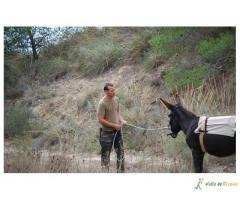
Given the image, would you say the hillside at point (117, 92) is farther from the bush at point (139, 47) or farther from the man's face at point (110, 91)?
the man's face at point (110, 91)

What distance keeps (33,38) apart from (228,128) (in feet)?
30.1

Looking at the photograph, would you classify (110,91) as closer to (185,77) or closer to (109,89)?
(109,89)

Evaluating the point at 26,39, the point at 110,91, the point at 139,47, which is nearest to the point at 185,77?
the point at 139,47

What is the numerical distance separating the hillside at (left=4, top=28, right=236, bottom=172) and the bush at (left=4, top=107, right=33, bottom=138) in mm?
27

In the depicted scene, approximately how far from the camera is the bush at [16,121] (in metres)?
14.9

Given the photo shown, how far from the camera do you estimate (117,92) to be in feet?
55.9

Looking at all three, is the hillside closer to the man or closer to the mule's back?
the man

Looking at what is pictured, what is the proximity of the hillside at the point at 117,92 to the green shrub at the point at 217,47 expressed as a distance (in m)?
0.03

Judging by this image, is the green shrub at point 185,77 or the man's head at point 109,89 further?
the green shrub at point 185,77

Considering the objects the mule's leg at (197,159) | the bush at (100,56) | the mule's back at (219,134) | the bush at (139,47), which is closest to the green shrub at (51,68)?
the bush at (100,56)

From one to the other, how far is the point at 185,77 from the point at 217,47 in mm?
1181

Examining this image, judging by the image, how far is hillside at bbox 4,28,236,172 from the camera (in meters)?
12.0

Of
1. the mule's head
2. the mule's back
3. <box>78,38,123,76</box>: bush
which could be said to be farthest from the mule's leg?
<box>78,38,123,76</box>: bush
